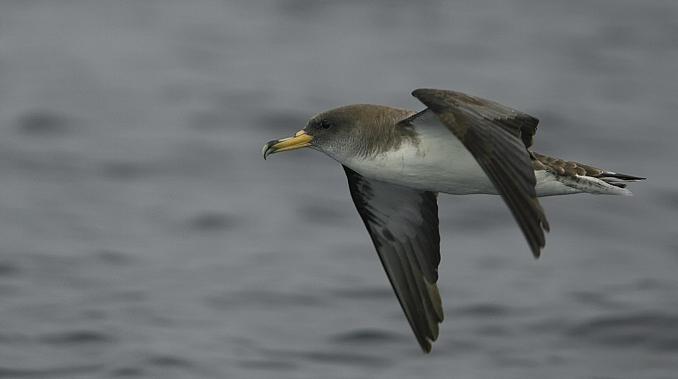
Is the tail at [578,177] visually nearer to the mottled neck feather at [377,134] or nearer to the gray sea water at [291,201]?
the mottled neck feather at [377,134]

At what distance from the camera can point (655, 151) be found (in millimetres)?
16219

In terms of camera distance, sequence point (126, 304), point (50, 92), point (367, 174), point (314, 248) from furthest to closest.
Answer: point (50, 92) → point (314, 248) → point (126, 304) → point (367, 174)

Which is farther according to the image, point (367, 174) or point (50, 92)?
point (50, 92)

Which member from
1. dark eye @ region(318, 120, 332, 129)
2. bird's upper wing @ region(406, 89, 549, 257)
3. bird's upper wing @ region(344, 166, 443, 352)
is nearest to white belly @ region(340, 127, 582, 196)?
dark eye @ region(318, 120, 332, 129)

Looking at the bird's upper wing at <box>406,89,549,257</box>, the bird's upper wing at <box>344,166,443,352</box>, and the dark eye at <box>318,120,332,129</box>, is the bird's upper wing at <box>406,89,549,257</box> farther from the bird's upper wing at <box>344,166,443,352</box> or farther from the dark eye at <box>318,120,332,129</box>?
the bird's upper wing at <box>344,166,443,352</box>

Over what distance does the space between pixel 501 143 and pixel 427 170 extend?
0.87m

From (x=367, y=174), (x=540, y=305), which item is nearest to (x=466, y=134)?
(x=367, y=174)

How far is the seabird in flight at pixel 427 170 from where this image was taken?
7340 millimetres

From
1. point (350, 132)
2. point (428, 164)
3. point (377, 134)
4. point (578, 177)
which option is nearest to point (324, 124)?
point (350, 132)

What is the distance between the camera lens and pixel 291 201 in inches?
586

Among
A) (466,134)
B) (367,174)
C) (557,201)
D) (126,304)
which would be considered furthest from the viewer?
(557,201)

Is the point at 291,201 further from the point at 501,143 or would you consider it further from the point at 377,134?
the point at 501,143

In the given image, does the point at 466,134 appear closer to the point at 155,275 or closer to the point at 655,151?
the point at 155,275

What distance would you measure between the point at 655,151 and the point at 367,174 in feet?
28.0
